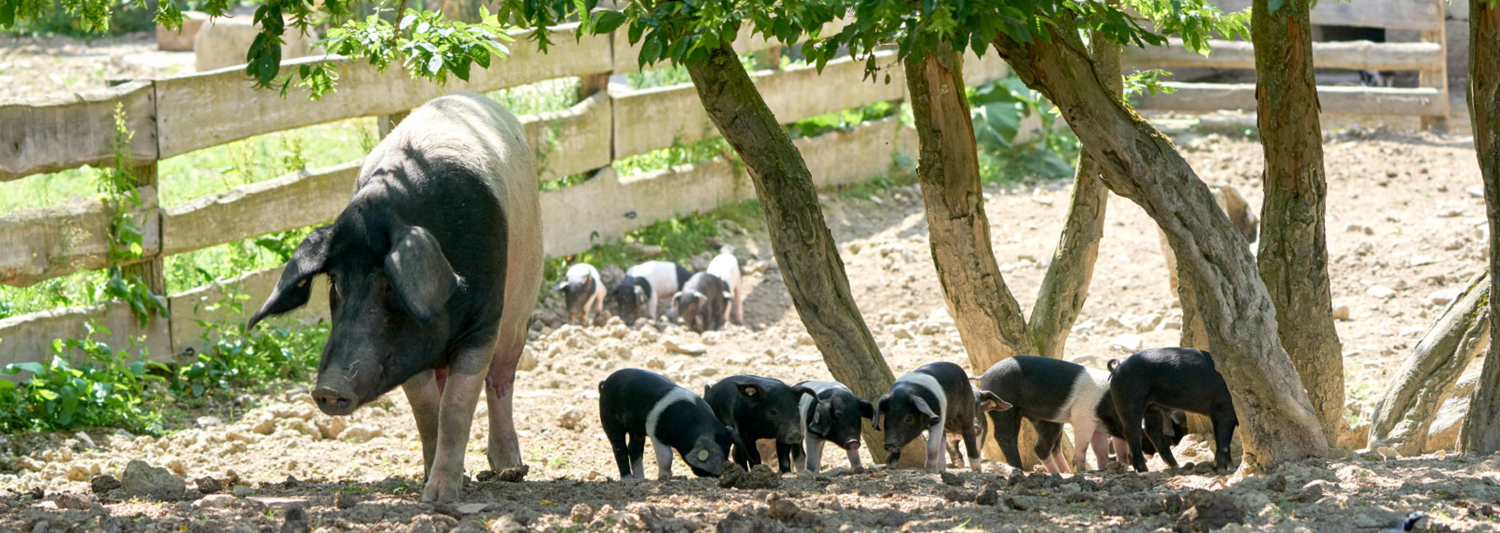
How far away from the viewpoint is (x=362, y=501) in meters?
4.12

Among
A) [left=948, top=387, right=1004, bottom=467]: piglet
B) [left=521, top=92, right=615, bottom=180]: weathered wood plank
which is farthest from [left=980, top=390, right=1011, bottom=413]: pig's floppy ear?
[left=521, top=92, right=615, bottom=180]: weathered wood plank

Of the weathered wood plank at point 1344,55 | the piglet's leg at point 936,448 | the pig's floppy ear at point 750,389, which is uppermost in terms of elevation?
the weathered wood plank at point 1344,55

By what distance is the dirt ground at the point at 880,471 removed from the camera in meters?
3.66

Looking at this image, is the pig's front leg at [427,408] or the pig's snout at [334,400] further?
the pig's front leg at [427,408]

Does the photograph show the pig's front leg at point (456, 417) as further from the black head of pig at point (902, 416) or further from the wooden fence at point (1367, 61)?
the wooden fence at point (1367, 61)

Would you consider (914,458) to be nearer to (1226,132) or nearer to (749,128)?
(749,128)

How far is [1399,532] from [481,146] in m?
3.22

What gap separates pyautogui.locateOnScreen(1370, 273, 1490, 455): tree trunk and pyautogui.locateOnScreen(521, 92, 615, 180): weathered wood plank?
18.6 ft

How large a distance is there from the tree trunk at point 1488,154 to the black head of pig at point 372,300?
3.29 metres

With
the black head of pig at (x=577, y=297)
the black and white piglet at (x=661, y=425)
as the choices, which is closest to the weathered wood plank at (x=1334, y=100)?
the black head of pig at (x=577, y=297)

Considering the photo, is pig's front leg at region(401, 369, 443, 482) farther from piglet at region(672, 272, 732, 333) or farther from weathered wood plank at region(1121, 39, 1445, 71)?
weathered wood plank at region(1121, 39, 1445, 71)

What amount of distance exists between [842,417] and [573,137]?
4.83m

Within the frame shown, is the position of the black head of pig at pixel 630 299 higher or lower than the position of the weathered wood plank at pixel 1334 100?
lower

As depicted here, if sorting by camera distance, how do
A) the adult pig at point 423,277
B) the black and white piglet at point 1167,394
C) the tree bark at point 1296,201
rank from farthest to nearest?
the black and white piglet at point 1167,394 < the tree bark at point 1296,201 < the adult pig at point 423,277
